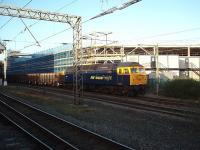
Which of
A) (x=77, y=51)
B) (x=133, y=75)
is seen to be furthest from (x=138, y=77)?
(x=77, y=51)

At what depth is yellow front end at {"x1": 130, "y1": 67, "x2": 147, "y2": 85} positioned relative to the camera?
28922 millimetres

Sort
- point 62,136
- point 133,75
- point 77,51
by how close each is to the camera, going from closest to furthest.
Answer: point 62,136, point 77,51, point 133,75

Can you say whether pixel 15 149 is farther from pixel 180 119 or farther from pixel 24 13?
pixel 24 13

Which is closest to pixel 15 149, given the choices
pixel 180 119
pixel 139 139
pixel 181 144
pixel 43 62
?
pixel 139 139

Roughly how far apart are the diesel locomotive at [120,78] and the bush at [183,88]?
97.5 inches

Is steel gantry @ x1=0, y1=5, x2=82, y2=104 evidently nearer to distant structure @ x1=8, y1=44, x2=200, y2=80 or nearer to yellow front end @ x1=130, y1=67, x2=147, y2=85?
yellow front end @ x1=130, y1=67, x2=147, y2=85

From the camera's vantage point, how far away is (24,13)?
23828mm

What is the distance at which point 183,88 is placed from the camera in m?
27.8

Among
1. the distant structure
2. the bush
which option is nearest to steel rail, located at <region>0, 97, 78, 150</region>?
the bush

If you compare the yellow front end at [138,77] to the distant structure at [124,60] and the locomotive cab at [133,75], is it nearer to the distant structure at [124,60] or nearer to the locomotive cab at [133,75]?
the locomotive cab at [133,75]

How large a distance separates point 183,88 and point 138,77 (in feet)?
13.9

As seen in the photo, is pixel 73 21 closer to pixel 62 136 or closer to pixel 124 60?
pixel 62 136

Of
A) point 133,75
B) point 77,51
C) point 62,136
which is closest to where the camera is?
point 62,136

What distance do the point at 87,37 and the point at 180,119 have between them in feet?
86.3
